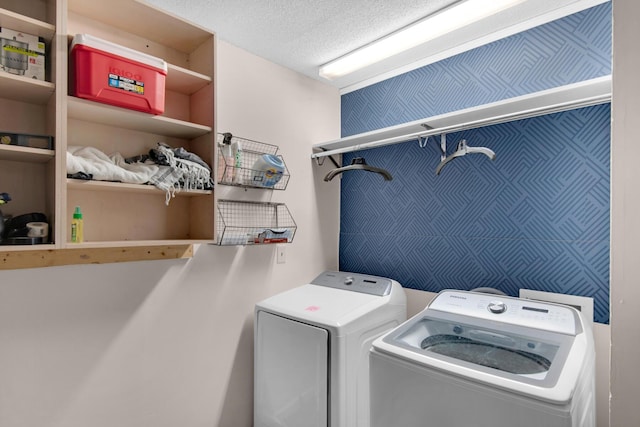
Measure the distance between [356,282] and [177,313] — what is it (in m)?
1.16

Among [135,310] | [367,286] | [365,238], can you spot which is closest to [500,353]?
[367,286]

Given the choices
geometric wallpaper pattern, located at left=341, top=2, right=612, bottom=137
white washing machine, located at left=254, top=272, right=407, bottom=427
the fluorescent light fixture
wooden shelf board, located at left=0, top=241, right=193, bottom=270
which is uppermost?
the fluorescent light fixture

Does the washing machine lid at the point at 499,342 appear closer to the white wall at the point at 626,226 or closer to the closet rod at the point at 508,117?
Result: the white wall at the point at 626,226

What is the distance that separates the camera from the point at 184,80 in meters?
1.90

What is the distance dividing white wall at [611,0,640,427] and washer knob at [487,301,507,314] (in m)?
1.25

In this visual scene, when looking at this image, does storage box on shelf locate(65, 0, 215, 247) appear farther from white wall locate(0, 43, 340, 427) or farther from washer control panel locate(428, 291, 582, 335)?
washer control panel locate(428, 291, 582, 335)

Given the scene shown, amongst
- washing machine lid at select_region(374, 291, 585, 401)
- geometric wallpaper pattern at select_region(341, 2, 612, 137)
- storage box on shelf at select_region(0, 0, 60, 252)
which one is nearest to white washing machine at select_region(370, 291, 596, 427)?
washing machine lid at select_region(374, 291, 585, 401)

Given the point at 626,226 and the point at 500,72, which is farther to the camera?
the point at 500,72

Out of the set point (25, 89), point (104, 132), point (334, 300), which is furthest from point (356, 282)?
point (25, 89)

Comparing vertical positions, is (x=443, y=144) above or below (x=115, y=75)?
below

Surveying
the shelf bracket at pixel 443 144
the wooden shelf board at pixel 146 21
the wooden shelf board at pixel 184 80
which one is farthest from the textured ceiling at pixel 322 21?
the shelf bracket at pixel 443 144

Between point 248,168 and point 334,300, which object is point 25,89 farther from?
point 334,300

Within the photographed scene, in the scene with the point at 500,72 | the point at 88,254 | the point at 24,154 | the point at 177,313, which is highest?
the point at 500,72

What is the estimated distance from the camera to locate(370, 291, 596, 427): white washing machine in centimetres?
116
